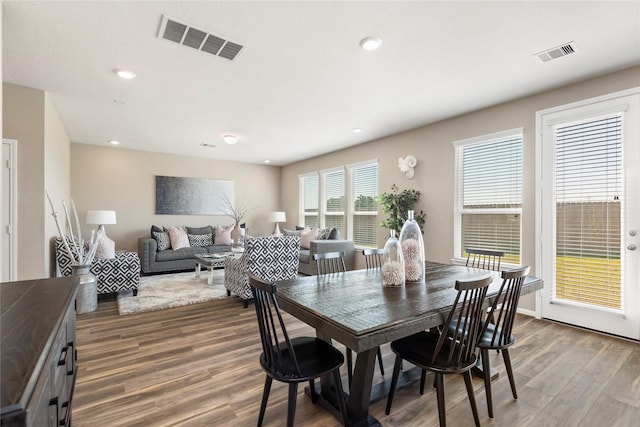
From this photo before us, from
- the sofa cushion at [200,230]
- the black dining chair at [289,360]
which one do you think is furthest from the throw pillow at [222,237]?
the black dining chair at [289,360]

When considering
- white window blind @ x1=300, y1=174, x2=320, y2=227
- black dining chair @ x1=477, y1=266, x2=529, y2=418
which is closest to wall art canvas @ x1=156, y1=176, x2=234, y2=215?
white window blind @ x1=300, y1=174, x2=320, y2=227

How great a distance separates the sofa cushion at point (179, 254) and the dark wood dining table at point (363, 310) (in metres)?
4.75

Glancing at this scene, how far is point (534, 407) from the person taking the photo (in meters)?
1.96

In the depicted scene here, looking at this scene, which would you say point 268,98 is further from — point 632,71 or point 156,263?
point 156,263

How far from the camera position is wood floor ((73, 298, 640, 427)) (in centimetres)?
186

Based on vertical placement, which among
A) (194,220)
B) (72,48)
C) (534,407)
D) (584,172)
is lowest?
(534,407)

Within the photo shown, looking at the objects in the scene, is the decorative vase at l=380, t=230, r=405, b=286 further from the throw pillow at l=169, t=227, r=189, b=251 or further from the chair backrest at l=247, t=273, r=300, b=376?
the throw pillow at l=169, t=227, r=189, b=251

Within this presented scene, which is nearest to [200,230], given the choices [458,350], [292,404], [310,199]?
[310,199]

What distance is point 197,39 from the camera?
2.46 metres

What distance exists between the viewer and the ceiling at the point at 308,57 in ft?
7.00

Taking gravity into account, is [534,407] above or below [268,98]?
below

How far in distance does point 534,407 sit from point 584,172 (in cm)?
250

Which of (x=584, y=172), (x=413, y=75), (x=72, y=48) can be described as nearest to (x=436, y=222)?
(x=584, y=172)

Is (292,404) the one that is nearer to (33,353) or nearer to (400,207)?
(33,353)
